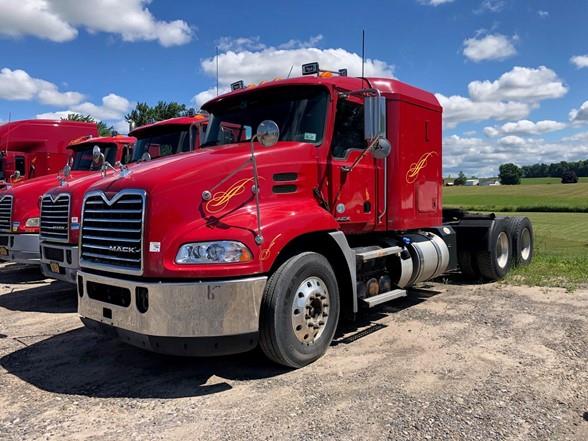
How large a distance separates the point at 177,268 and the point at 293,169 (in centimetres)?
166

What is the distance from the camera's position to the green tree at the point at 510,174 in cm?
10731

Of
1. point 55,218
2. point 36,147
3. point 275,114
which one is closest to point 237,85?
point 275,114

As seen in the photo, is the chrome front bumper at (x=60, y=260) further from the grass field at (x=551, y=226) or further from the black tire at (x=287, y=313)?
the grass field at (x=551, y=226)

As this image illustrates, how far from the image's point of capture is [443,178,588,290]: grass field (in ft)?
32.3

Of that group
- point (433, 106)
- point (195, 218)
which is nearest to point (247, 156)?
point (195, 218)

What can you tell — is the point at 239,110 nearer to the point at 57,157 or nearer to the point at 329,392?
the point at 329,392

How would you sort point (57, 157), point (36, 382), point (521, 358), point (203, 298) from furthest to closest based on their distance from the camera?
1. point (57, 157)
2. point (521, 358)
3. point (36, 382)
4. point (203, 298)

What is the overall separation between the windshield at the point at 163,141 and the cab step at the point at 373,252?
417cm

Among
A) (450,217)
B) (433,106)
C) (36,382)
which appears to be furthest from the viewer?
(450,217)

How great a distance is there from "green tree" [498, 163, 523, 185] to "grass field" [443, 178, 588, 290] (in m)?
3.42

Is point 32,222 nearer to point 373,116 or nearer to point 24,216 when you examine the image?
point 24,216

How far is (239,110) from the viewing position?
6.25 m

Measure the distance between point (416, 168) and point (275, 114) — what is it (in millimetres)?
2408

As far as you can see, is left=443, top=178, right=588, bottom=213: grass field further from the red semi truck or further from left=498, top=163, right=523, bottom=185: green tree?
the red semi truck
